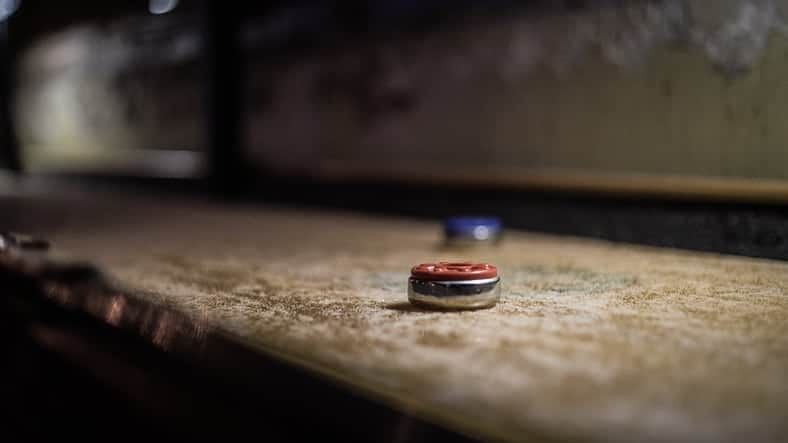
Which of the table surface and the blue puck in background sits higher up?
the blue puck in background

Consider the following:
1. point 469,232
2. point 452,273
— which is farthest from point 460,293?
point 469,232

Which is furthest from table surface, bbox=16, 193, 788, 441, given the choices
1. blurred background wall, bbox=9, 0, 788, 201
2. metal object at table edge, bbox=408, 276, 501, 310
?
blurred background wall, bbox=9, 0, 788, 201

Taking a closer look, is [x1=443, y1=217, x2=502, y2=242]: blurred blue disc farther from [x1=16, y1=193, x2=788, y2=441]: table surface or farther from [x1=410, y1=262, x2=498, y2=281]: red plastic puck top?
[x1=410, y1=262, x2=498, y2=281]: red plastic puck top

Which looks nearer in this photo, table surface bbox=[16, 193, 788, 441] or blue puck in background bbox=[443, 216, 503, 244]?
table surface bbox=[16, 193, 788, 441]

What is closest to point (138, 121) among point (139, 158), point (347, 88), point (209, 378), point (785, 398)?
point (139, 158)

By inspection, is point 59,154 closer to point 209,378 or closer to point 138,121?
point 138,121

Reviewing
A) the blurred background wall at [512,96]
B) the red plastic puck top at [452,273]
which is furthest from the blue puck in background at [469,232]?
the red plastic puck top at [452,273]

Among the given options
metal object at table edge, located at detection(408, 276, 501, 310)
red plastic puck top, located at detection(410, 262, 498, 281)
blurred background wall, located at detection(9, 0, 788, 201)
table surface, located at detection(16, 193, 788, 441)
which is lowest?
table surface, located at detection(16, 193, 788, 441)

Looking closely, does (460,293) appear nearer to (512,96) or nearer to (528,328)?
(528,328)

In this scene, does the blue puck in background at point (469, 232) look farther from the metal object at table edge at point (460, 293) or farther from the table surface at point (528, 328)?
the metal object at table edge at point (460, 293)
